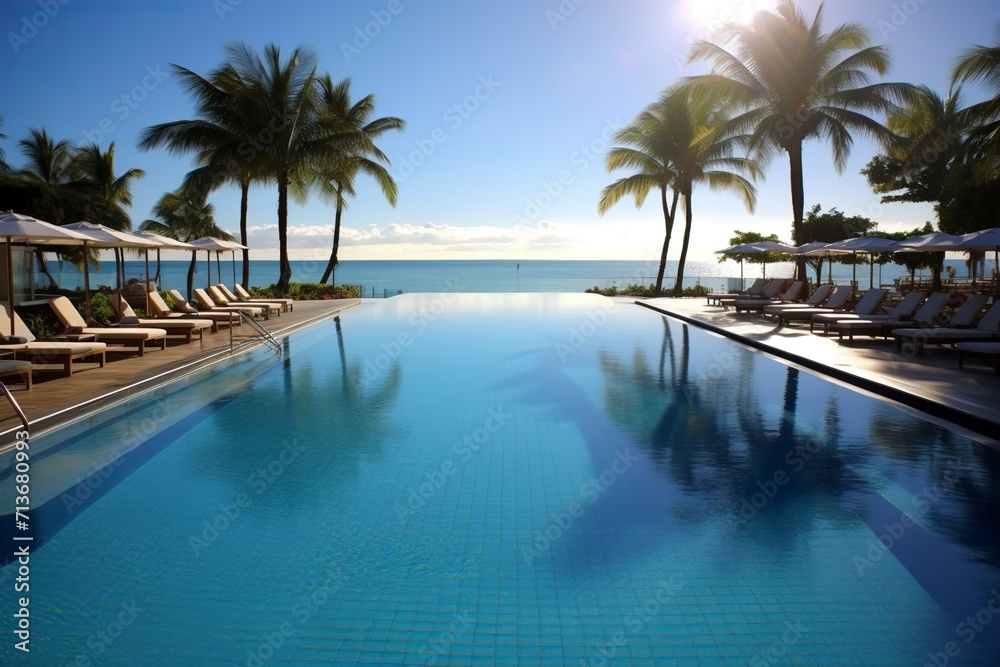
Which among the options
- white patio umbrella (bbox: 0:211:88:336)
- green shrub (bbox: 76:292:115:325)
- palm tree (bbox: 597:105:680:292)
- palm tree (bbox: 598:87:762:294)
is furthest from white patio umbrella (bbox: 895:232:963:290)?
green shrub (bbox: 76:292:115:325)

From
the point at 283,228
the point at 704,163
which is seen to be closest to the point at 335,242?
the point at 283,228

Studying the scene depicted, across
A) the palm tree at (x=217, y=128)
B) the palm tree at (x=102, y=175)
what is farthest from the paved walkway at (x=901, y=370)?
the palm tree at (x=102, y=175)

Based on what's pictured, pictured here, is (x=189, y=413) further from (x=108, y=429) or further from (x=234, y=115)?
(x=234, y=115)

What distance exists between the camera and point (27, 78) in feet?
51.9

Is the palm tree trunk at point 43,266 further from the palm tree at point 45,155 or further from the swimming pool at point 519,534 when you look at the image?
the swimming pool at point 519,534

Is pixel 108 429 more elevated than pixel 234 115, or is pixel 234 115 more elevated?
pixel 234 115

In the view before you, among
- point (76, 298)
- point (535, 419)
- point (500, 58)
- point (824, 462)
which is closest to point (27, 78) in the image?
point (76, 298)

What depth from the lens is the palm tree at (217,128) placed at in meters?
22.5

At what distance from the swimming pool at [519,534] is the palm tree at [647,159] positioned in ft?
67.8

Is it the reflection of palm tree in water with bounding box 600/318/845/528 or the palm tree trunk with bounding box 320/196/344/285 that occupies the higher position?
the palm tree trunk with bounding box 320/196/344/285

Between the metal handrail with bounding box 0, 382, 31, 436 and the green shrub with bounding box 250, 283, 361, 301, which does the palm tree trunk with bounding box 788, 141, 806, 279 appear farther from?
the metal handrail with bounding box 0, 382, 31, 436

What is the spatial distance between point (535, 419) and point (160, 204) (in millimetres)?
33474

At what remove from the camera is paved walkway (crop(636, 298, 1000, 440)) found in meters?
7.21

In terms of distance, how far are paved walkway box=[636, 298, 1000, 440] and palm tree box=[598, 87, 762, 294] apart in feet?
43.5
